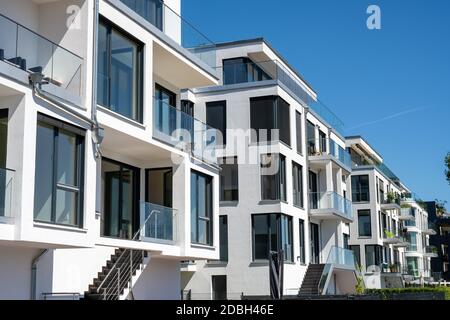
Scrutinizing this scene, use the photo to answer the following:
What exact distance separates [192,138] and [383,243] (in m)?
40.9

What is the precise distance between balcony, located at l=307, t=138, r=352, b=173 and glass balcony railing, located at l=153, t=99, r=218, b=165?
16443 millimetres

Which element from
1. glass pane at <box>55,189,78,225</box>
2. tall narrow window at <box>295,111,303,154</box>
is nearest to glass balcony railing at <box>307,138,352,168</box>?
tall narrow window at <box>295,111,303,154</box>

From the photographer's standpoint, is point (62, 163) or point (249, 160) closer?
point (62, 163)

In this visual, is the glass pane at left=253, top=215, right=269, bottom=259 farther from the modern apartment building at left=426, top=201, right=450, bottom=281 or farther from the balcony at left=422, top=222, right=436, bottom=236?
the modern apartment building at left=426, top=201, right=450, bottom=281

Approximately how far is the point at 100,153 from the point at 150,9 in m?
5.22

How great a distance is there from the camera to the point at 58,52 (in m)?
15.7

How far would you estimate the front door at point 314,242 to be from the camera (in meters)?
39.1

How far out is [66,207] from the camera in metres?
14.9

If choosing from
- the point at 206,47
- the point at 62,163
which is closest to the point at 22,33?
the point at 62,163

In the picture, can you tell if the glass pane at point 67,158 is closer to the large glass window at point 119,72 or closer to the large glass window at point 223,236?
the large glass window at point 119,72

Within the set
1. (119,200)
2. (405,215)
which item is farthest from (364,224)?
(119,200)

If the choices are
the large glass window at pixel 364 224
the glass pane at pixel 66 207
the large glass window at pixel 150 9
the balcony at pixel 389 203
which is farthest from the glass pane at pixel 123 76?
the balcony at pixel 389 203

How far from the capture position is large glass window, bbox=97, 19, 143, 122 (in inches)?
676

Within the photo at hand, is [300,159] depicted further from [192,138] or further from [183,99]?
[192,138]
